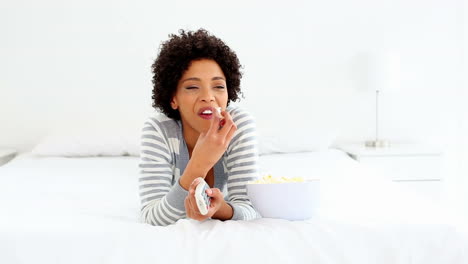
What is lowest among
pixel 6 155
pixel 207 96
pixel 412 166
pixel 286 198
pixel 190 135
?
pixel 412 166

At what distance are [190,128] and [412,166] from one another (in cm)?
168

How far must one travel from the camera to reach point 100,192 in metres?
1.81

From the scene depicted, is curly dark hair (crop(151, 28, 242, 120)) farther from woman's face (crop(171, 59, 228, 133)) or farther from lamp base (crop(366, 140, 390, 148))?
lamp base (crop(366, 140, 390, 148))

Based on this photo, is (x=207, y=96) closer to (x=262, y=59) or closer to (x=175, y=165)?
(x=175, y=165)

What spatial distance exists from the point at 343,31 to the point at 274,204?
86.1 inches

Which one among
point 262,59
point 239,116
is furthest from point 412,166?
point 239,116

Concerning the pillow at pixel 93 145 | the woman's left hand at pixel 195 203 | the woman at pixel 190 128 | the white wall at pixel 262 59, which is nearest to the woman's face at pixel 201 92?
the woman at pixel 190 128

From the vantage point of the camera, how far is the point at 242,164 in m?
1.36

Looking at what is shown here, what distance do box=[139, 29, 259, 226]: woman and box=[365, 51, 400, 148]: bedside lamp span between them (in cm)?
170

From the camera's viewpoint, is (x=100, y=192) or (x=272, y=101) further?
(x=272, y=101)

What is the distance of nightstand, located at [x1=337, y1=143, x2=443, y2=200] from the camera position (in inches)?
106

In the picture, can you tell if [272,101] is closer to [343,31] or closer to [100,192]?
[343,31]

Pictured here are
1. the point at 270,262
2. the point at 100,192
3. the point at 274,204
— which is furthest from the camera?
the point at 100,192

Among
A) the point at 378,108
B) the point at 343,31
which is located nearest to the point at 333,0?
the point at 343,31
